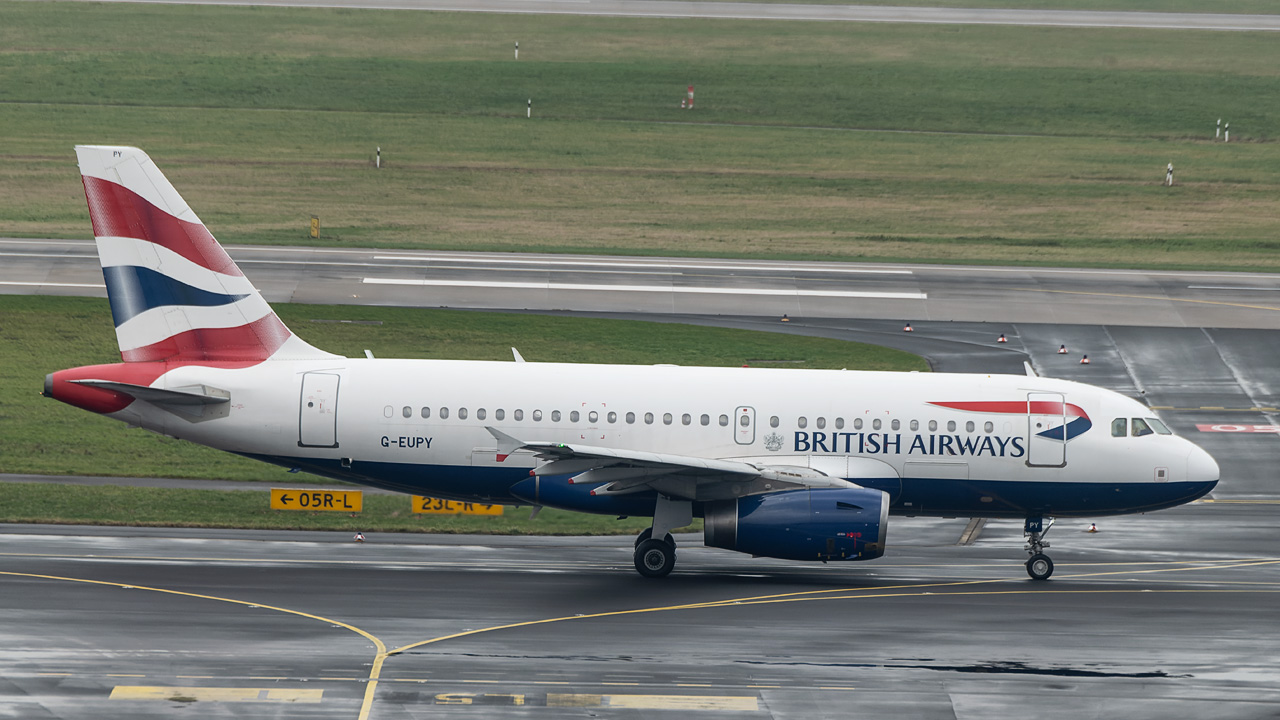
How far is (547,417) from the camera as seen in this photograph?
3309 cm

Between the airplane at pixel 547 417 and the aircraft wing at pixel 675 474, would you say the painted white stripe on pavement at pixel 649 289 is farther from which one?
the aircraft wing at pixel 675 474

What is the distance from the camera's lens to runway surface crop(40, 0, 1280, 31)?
386ft

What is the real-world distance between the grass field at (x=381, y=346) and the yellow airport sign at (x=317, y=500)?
4787 millimetres

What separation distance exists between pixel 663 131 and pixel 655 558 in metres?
61.4

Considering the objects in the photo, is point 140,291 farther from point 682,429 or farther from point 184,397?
point 682,429

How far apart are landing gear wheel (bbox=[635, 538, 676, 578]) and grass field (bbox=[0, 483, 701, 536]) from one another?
4.93 m

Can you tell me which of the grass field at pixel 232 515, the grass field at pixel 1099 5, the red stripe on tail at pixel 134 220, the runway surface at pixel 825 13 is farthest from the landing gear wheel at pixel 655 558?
the grass field at pixel 1099 5

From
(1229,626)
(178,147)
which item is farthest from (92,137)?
(1229,626)

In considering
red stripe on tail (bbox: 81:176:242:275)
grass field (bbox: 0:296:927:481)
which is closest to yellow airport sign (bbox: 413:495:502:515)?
grass field (bbox: 0:296:927:481)

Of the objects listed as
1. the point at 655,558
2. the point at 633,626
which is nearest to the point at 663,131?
the point at 655,558

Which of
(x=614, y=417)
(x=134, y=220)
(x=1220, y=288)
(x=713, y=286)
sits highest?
(x=134, y=220)

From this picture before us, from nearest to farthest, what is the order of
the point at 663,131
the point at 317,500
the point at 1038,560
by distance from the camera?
1. the point at 1038,560
2. the point at 317,500
3. the point at 663,131

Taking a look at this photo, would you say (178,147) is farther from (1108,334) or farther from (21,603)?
(21,603)

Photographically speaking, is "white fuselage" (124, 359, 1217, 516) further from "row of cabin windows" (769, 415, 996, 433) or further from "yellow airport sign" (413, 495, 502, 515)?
"yellow airport sign" (413, 495, 502, 515)
